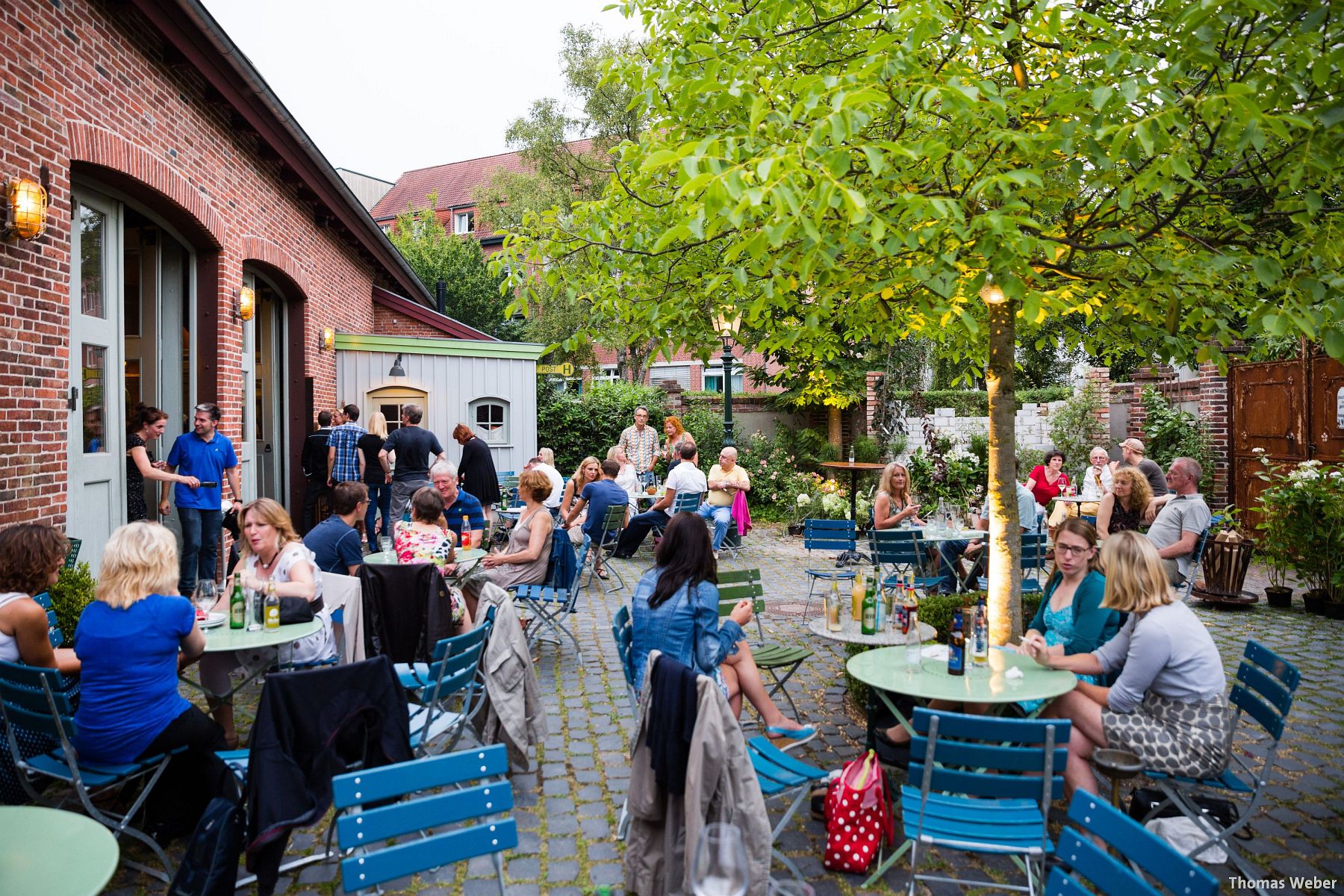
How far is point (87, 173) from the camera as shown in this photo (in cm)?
646

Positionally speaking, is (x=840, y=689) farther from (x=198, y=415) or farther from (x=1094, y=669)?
(x=198, y=415)

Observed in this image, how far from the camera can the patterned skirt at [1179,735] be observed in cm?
351

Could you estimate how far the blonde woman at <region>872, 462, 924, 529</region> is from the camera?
8164 millimetres

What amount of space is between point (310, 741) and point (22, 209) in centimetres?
423

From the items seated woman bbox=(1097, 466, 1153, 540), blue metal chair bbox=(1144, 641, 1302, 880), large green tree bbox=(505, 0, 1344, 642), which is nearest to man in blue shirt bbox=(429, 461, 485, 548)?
large green tree bbox=(505, 0, 1344, 642)

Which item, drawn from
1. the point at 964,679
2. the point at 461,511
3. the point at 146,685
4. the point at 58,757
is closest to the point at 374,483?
the point at 461,511

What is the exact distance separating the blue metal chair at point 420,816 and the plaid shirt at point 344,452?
829cm

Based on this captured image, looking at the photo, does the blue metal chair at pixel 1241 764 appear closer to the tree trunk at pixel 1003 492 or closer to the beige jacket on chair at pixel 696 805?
the tree trunk at pixel 1003 492

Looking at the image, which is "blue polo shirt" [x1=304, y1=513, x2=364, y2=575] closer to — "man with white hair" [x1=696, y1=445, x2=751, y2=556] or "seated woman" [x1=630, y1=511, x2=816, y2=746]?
"seated woman" [x1=630, y1=511, x2=816, y2=746]

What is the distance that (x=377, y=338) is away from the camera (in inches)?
536

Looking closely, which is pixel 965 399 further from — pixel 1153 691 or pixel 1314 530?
pixel 1153 691

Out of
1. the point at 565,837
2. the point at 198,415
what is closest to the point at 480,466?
the point at 198,415

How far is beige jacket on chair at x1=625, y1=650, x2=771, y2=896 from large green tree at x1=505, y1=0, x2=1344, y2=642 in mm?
1682

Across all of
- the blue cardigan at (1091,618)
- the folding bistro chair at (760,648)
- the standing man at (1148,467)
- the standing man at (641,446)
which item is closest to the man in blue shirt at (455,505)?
the folding bistro chair at (760,648)
